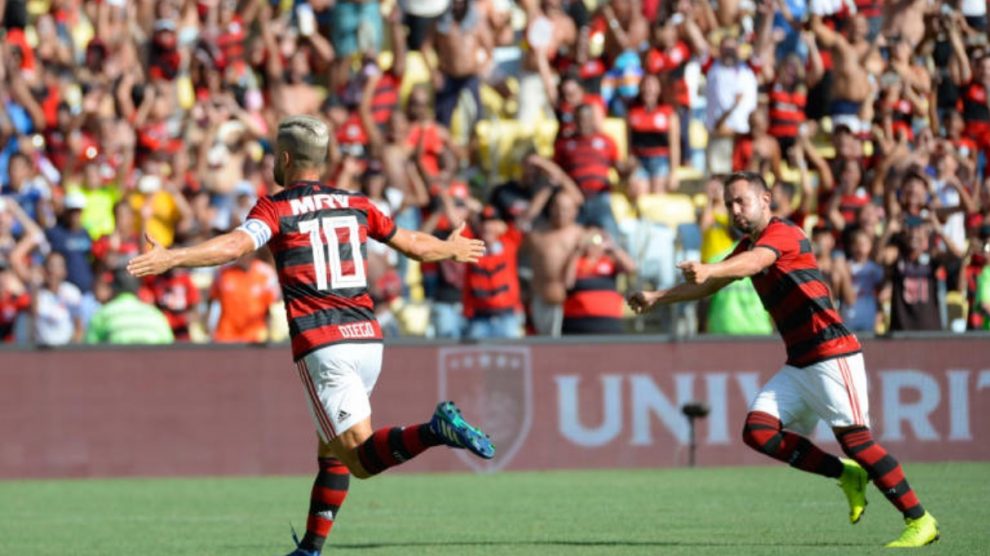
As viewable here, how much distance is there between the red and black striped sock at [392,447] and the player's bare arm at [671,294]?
1.75m

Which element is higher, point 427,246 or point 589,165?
point 589,165

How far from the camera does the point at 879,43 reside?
20141mm

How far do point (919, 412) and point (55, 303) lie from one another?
27.0 feet

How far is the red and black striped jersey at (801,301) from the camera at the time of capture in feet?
31.4

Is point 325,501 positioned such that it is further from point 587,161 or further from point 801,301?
point 587,161

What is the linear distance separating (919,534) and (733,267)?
Result: 5.48 feet

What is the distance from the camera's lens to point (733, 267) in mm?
9031

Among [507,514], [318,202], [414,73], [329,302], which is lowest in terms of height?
[507,514]

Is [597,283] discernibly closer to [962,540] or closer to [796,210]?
[796,210]

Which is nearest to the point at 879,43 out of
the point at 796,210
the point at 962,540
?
the point at 796,210

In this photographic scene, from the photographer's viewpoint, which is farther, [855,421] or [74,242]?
[74,242]

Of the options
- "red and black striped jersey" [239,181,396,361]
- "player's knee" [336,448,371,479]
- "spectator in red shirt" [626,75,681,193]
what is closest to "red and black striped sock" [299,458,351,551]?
"player's knee" [336,448,371,479]

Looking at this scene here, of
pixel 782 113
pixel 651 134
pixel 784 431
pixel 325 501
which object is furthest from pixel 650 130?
pixel 325 501

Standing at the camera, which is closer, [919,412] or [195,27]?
[919,412]
